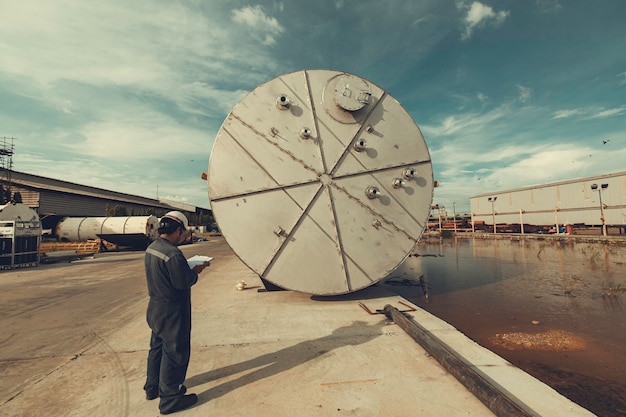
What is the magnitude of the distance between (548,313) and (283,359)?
5.00m

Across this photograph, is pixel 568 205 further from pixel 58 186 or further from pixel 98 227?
pixel 58 186

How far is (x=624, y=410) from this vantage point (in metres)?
2.54

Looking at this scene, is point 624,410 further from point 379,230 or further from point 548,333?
point 379,230

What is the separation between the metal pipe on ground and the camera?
6.68 feet

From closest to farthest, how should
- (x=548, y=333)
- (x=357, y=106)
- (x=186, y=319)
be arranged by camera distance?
1. (x=186, y=319)
2. (x=548, y=333)
3. (x=357, y=106)

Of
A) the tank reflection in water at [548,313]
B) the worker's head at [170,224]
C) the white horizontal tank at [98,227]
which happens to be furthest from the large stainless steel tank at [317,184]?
the white horizontal tank at [98,227]

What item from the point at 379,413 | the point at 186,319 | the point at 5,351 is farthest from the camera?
the point at 5,351

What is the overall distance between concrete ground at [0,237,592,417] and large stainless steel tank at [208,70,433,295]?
85 centimetres

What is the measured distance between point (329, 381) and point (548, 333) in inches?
148

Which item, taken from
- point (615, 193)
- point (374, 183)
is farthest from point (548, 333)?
point (615, 193)

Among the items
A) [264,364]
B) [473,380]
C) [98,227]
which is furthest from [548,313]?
[98,227]

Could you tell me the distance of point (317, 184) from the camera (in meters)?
4.96

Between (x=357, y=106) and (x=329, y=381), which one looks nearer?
(x=329, y=381)

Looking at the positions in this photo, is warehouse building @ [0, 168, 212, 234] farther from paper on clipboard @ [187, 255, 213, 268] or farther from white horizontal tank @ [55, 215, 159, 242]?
paper on clipboard @ [187, 255, 213, 268]
